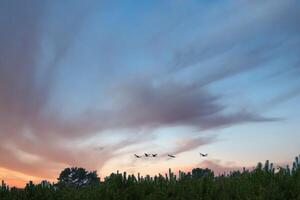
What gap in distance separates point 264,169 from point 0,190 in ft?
25.2

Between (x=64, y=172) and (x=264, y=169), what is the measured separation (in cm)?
4217

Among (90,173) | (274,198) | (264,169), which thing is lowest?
(274,198)

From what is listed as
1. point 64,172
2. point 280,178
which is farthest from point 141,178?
point 64,172

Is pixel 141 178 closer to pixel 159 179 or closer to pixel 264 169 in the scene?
pixel 159 179

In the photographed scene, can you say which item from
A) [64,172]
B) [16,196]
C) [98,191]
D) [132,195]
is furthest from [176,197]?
[64,172]

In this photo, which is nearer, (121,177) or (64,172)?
(121,177)

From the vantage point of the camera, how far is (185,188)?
14.8 m

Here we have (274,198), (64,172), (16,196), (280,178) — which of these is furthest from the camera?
(64,172)

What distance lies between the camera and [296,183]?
1391cm

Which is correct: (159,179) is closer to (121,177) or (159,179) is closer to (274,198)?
(121,177)

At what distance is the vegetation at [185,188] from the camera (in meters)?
13.8

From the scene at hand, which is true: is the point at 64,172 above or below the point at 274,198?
above

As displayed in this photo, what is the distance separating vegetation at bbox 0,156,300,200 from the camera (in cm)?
1377

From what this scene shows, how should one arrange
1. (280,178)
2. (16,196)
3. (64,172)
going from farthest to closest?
1. (64,172)
2. (16,196)
3. (280,178)
